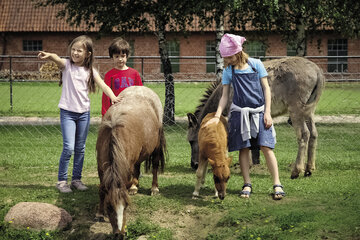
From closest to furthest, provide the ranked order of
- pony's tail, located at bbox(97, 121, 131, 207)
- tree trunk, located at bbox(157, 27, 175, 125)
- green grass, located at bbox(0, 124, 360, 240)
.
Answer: pony's tail, located at bbox(97, 121, 131, 207) < green grass, located at bbox(0, 124, 360, 240) < tree trunk, located at bbox(157, 27, 175, 125)

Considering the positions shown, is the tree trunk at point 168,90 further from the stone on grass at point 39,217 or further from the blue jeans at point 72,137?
the stone on grass at point 39,217

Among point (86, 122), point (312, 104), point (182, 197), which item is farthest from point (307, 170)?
point (86, 122)

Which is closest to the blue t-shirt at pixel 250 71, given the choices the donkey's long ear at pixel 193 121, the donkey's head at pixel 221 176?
the donkey's head at pixel 221 176

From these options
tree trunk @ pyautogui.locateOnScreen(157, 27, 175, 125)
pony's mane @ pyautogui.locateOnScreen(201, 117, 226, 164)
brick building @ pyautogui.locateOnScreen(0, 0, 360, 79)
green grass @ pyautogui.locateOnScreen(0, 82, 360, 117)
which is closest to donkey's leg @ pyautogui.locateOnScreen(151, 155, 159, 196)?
pony's mane @ pyautogui.locateOnScreen(201, 117, 226, 164)

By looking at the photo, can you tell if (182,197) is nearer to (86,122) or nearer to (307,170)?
(86,122)

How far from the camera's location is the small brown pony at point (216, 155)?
5.93 meters

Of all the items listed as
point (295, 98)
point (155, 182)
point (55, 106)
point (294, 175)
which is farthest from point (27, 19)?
point (155, 182)

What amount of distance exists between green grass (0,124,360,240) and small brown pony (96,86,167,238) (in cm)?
44

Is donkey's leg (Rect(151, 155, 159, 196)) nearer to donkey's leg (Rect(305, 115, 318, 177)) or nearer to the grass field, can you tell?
the grass field

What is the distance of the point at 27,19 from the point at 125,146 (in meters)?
31.7

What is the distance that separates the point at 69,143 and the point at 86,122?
397mm

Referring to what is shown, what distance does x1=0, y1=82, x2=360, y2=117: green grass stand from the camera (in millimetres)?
15891

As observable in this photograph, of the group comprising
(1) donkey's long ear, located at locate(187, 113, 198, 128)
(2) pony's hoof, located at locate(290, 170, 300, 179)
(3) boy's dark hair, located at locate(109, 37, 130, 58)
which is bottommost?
(2) pony's hoof, located at locate(290, 170, 300, 179)

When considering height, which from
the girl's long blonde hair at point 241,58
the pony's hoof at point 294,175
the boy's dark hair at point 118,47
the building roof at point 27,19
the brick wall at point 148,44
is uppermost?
the building roof at point 27,19
